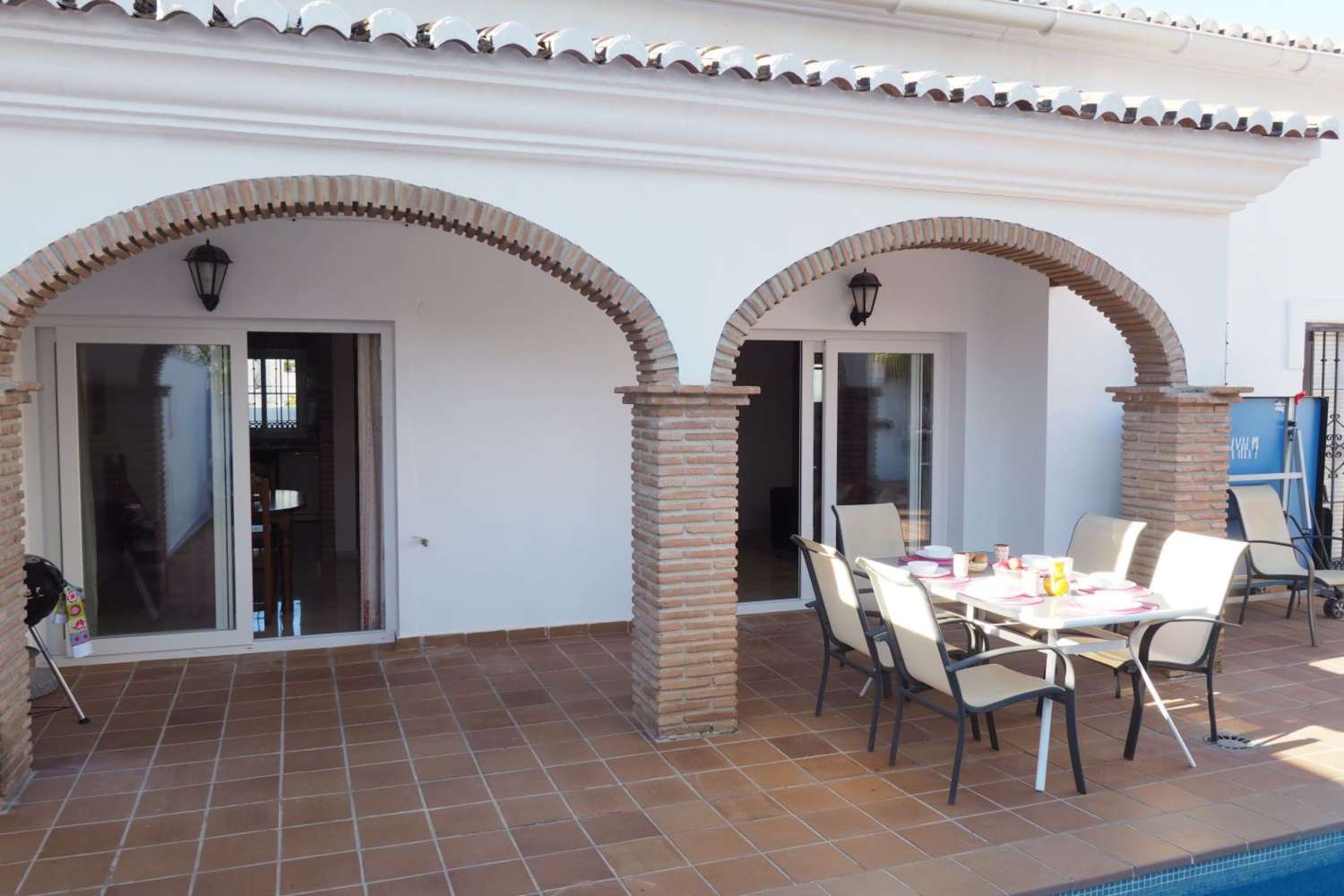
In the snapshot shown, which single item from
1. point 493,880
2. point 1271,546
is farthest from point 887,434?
point 493,880

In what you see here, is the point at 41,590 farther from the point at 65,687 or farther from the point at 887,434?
the point at 887,434

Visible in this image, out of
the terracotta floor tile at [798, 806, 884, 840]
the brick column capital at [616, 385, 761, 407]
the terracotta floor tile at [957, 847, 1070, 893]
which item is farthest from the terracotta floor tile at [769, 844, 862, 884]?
the brick column capital at [616, 385, 761, 407]

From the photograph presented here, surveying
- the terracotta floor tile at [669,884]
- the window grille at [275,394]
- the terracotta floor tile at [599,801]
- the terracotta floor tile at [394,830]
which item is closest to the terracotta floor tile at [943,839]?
the terracotta floor tile at [669,884]

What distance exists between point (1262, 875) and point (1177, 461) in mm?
3032

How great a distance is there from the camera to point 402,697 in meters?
6.22

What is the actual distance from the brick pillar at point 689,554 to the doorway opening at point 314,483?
2.76 metres

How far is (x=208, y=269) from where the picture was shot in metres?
6.52

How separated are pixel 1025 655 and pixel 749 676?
6.34ft

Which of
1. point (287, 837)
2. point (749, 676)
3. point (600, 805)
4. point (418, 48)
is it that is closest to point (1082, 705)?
point (749, 676)

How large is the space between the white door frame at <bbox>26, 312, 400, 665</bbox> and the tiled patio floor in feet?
1.65

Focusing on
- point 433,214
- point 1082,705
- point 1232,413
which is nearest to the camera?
point 433,214

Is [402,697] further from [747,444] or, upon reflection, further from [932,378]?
[747,444]

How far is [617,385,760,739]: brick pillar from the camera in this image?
5402 millimetres

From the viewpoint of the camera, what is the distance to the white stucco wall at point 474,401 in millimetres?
6879
